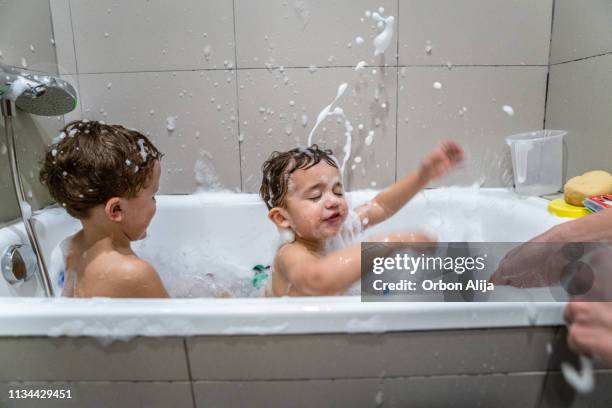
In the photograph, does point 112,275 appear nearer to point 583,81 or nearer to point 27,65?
point 27,65

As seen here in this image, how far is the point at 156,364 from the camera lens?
0.56 meters

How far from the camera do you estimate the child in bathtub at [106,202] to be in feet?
2.40

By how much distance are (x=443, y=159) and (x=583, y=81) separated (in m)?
0.70

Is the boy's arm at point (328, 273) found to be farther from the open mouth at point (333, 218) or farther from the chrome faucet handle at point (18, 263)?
the chrome faucet handle at point (18, 263)

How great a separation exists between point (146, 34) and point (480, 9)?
45.0 inches

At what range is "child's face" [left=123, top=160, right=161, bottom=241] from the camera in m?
0.80

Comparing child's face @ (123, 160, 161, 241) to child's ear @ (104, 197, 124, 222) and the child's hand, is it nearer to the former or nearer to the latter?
child's ear @ (104, 197, 124, 222)

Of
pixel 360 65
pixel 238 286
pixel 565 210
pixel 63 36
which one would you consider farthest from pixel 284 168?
pixel 63 36

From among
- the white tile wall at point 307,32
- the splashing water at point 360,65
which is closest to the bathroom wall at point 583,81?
the white tile wall at point 307,32

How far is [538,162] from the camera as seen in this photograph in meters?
1.22

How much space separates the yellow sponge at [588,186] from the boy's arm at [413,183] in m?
0.47

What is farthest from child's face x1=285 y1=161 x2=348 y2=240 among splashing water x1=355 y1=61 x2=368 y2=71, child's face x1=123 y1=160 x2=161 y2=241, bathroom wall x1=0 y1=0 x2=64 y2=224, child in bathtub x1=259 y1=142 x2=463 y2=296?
bathroom wall x1=0 y1=0 x2=64 y2=224

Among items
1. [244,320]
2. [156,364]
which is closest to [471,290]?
→ [244,320]

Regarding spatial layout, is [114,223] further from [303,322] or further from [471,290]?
[471,290]
